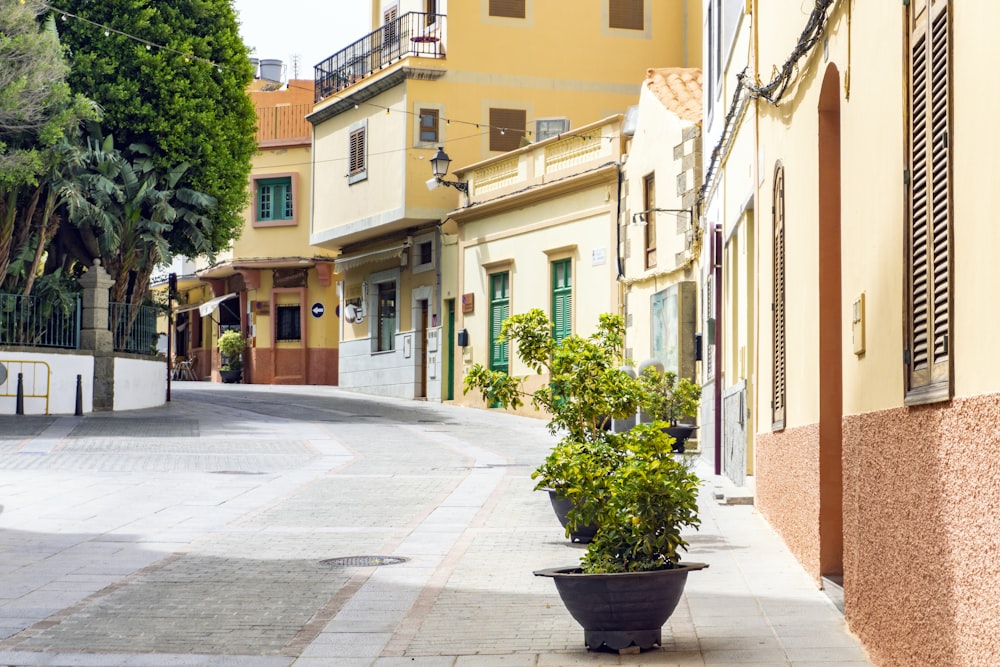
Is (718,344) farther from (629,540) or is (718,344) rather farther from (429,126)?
(429,126)

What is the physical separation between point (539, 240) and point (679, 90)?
7.48 m

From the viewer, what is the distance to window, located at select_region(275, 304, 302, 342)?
45.6m

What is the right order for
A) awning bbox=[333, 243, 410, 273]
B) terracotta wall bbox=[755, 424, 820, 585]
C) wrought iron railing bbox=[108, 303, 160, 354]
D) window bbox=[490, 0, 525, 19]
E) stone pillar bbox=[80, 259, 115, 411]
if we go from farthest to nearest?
awning bbox=[333, 243, 410, 273] < window bbox=[490, 0, 525, 19] < wrought iron railing bbox=[108, 303, 160, 354] < stone pillar bbox=[80, 259, 115, 411] < terracotta wall bbox=[755, 424, 820, 585]

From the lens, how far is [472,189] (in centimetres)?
3381

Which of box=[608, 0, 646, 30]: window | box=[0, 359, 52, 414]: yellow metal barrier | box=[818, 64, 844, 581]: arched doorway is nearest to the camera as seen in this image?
box=[818, 64, 844, 581]: arched doorway

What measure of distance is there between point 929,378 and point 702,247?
1664 centimetres

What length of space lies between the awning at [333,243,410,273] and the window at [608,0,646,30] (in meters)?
7.61

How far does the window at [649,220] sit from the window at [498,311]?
659 centimetres

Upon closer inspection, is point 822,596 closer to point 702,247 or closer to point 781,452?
point 781,452

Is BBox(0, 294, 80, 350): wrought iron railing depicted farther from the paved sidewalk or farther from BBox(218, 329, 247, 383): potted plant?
BBox(218, 329, 247, 383): potted plant

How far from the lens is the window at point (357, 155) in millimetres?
36938

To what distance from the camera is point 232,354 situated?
46.4 metres

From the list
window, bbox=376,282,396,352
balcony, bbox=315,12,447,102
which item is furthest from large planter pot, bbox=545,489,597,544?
window, bbox=376,282,396,352

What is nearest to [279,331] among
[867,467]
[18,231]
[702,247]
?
[18,231]
